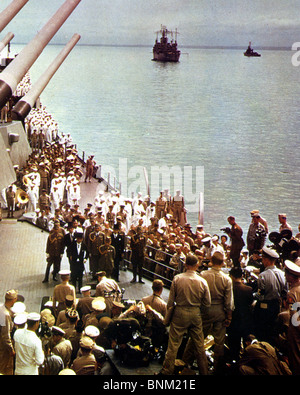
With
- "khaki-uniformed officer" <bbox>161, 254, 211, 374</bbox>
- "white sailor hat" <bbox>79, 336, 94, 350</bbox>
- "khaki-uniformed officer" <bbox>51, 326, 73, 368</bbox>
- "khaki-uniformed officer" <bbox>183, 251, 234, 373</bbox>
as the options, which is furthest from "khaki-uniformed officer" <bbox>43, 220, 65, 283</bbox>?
"khaki-uniformed officer" <bbox>161, 254, 211, 374</bbox>

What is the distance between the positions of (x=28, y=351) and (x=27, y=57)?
269 inches

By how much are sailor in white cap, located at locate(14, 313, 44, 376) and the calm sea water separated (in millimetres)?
28237

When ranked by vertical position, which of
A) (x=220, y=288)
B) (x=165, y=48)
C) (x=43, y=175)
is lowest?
(x=220, y=288)

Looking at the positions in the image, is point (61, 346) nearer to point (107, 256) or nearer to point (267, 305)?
point (267, 305)

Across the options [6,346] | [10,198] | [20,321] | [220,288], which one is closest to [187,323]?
[220,288]

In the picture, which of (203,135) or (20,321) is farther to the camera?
(203,135)

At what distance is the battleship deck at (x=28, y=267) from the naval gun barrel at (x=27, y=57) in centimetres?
359

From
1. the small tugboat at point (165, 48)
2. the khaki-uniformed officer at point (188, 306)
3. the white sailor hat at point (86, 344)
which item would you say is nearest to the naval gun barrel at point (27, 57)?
the white sailor hat at point (86, 344)

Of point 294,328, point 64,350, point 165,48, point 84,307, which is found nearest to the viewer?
point 294,328

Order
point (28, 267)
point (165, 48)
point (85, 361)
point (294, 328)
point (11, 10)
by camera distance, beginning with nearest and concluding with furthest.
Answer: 1. point (294, 328)
2. point (85, 361)
3. point (28, 267)
4. point (11, 10)
5. point (165, 48)

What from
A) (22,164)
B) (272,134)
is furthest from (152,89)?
(22,164)

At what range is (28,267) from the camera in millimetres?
11539
